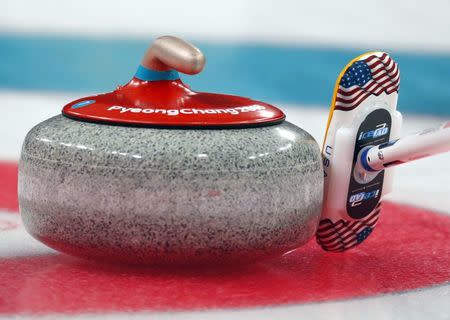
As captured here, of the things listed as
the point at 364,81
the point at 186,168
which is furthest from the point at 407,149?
the point at 186,168

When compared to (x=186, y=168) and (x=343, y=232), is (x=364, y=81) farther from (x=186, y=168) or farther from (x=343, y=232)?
(x=186, y=168)

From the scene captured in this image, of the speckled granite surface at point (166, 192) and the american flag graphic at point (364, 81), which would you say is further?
the american flag graphic at point (364, 81)

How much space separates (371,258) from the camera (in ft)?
7.08

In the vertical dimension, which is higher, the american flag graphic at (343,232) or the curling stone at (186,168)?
the curling stone at (186,168)

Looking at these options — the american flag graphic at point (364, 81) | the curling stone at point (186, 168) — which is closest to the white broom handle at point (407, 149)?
the curling stone at point (186, 168)

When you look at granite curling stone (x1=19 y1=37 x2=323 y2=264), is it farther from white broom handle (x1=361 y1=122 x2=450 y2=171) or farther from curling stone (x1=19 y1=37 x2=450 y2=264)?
white broom handle (x1=361 y1=122 x2=450 y2=171)

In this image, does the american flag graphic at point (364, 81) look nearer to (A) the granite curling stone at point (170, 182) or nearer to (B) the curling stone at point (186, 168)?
(B) the curling stone at point (186, 168)

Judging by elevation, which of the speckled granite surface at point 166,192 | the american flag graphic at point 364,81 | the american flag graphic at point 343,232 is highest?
the american flag graphic at point 364,81

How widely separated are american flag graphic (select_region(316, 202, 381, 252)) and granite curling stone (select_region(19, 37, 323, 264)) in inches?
5.8

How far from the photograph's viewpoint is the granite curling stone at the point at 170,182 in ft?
5.89

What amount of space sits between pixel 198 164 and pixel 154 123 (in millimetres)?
123

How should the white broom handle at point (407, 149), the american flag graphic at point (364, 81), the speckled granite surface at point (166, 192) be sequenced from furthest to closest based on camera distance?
the american flag graphic at point (364, 81), the white broom handle at point (407, 149), the speckled granite surface at point (166, 192)

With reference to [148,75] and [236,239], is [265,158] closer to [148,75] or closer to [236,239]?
[236,239]

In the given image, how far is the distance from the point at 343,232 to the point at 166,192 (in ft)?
1.65
